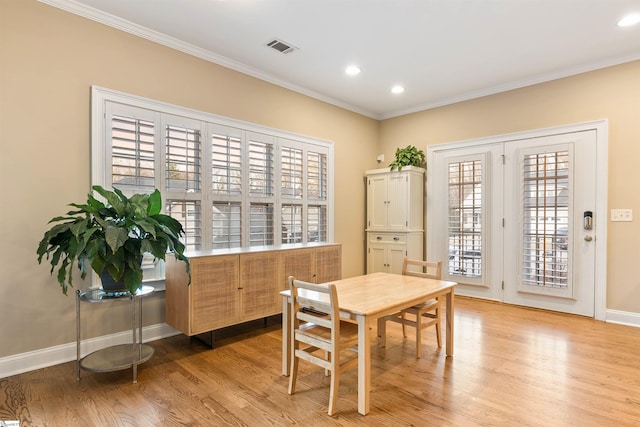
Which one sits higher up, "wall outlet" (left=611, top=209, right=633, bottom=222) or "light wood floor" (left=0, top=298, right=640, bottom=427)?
"wall outlet" (left=611, top=209, right=633, bottom=222)

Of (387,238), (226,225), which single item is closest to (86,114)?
(226,225)

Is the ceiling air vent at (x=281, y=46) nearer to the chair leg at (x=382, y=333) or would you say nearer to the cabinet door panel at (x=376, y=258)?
the chair leg at (x=382, y=333)

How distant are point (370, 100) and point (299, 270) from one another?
296 cm

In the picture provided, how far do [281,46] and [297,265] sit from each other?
7.65ft

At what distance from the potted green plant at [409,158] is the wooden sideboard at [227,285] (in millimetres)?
2412

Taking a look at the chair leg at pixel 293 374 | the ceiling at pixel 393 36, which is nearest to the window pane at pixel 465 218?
the ceiling at pixel 393 36

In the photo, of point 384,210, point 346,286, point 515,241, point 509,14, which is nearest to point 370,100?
point 384,210

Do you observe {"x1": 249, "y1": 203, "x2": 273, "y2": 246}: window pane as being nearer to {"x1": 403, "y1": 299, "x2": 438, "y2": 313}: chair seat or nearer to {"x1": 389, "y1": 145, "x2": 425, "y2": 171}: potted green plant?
{"x1": 403, "y1": 299, "x2": 438, "y2": 313}: chair seat

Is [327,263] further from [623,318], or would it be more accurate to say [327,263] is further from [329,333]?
[623,318]

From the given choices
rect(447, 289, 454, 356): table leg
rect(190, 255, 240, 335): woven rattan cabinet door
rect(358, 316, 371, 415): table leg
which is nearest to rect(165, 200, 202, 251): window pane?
rect(190, 255, 240, 335): woven rattan cabinet door

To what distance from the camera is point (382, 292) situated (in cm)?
257

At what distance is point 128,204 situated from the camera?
2.53m

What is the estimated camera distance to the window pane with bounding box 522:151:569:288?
13.8 ft

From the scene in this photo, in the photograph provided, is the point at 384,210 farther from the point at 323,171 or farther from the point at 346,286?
the point at 346,286
